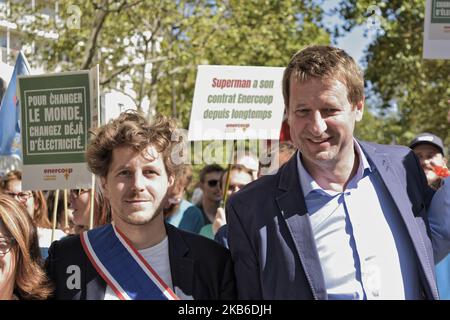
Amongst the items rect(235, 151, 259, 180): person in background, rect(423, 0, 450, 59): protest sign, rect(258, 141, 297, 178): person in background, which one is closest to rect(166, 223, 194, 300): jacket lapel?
rect(423, 0, 450, 59): protest sign

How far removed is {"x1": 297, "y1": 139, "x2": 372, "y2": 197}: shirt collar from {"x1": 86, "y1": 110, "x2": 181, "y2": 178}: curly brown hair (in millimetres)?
527

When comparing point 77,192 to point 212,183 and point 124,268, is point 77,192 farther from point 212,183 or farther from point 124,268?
point 124,268

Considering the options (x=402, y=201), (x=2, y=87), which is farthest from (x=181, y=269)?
(x=2, y=87)

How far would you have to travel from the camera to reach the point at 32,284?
386cm

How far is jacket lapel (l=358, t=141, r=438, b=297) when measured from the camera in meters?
3.78

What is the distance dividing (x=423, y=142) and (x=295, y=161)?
3374 millimetres

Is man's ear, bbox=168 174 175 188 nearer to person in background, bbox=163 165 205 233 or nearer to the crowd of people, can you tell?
the crowd of people

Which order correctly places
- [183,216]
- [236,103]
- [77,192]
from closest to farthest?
[77,192], [236,103], [183,216]

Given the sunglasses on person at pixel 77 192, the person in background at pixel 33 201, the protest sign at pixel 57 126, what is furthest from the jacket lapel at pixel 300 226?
the person in background at pixel 33 201

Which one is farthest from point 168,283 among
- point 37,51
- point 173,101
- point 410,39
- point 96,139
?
point 173,101

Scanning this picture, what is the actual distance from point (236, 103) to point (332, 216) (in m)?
3.48

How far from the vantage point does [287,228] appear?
3.81 m
